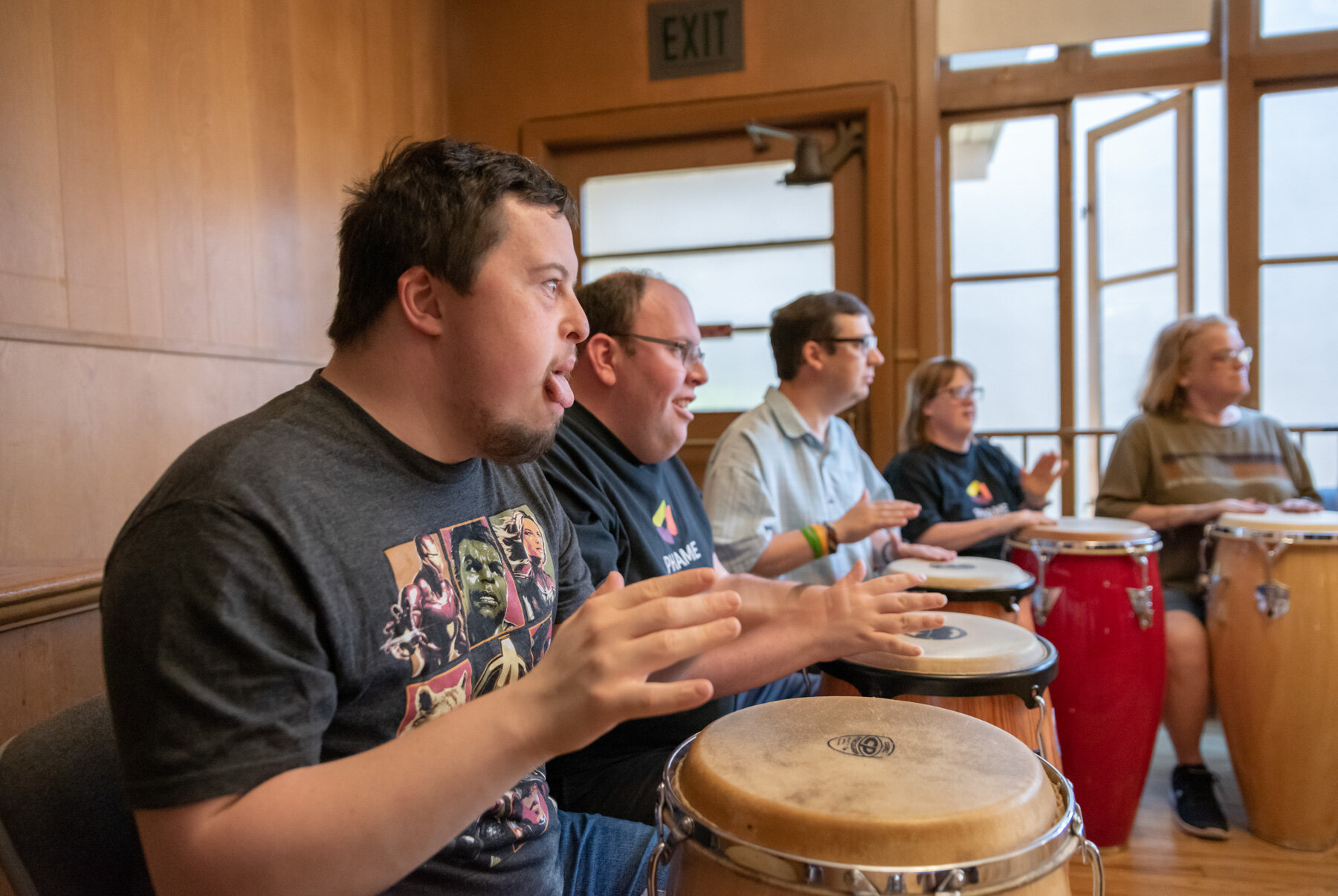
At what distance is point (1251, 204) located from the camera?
3.22 m

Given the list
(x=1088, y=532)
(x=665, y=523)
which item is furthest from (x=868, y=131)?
(x=665, y=523)

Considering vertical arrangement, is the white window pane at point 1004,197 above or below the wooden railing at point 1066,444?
above

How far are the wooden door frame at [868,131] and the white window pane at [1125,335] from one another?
1.01 meters

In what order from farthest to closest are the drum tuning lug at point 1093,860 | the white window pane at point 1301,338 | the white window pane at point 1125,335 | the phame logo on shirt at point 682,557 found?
1. the white window pane at point 1125,335
2. the white window pane at point 1301,338
3. the phame logo on shirt at point 682,557
4. the drum tuning lug at point 1093,860

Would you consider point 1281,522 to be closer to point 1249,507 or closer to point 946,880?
point 1249,507

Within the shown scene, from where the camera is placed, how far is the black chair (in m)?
0.66

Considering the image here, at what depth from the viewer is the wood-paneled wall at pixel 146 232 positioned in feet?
5.99

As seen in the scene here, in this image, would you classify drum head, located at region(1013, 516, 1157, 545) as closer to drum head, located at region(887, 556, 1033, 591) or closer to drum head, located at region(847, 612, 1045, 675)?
drum head, located at region(887, 556, 1033, 591)

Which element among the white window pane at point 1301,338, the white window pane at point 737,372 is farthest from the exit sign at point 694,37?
the white window pane at point 1301,338

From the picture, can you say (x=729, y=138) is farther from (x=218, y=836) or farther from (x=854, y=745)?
(x=218, y=836)


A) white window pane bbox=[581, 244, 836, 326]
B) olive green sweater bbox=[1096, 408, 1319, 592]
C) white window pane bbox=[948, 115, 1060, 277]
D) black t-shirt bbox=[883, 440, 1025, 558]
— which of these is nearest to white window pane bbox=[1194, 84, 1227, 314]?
white window pane bbox=[948, 115, 1060, 277]

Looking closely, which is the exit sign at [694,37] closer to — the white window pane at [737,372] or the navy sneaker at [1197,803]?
the white window pane at [737,372]

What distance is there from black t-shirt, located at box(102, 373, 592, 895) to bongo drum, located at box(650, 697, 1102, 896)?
21cm

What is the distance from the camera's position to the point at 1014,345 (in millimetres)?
3484
